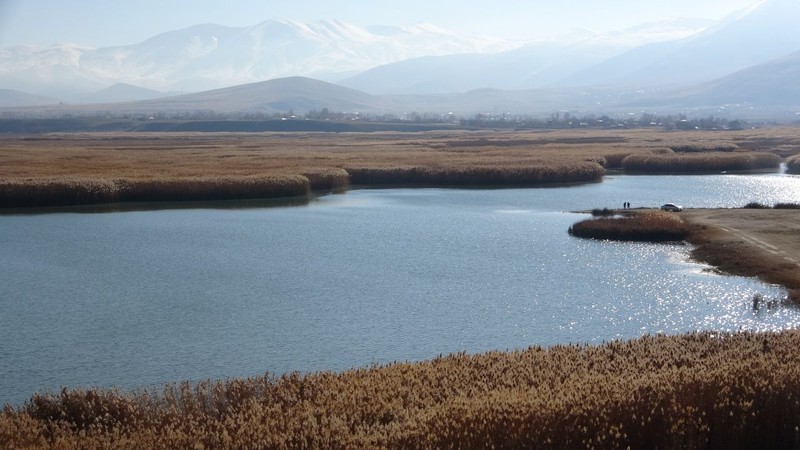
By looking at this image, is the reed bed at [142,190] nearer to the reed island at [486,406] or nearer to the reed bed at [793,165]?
the reed island at [486,406]

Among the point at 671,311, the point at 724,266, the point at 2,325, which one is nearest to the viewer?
the point at 2,325

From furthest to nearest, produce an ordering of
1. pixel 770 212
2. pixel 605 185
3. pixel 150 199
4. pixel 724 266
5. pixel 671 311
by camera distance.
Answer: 1. pixel 605 185
2. pixel 150 199
3. pixel 770 212
4. pixel 724 266
5. pixel 671 311

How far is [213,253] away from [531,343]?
15956mm

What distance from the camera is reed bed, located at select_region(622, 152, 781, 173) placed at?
224 feet

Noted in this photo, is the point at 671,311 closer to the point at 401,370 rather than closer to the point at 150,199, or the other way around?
the point at 401,370

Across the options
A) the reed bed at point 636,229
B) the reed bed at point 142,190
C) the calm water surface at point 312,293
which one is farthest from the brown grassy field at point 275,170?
the reed bed at point 636,229

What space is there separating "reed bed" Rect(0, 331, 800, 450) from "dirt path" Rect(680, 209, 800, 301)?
13030mm

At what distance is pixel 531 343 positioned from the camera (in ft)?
66.5

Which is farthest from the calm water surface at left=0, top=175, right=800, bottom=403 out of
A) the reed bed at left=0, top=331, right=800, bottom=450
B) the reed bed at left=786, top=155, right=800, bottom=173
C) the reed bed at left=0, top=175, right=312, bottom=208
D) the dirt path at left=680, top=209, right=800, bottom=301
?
the reed bed at left=786, top=155, right=800, bottom=173

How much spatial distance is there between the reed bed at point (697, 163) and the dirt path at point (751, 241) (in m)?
27.8

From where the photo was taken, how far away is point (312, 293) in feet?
85.3

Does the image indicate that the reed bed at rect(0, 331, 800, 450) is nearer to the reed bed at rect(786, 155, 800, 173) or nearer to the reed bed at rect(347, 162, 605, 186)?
the reed bed at rect(347, 162, 605, 186)

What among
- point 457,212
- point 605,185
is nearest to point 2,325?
point 457,212

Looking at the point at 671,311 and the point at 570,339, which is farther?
the point at 671,311
